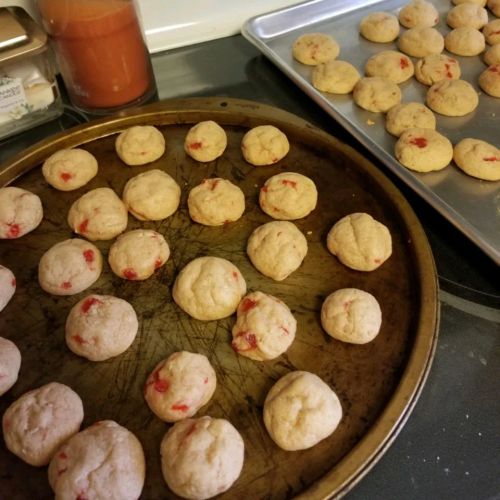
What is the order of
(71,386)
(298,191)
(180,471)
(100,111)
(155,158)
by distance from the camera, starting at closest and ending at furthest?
(180,471) → (71,386) → (298,191) → (155,158) → (100,111)

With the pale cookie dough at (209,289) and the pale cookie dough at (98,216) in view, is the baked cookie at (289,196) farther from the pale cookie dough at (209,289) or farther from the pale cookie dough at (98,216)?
the pale cookie dough at (98,216)

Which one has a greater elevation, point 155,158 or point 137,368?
point 155,158

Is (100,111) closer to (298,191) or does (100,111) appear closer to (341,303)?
(298,191)

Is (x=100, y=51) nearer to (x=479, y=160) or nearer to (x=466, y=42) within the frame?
(x=479, y=160)

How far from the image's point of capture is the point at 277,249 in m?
1.24

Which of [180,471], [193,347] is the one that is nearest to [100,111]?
[193,347]

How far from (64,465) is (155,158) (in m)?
0.91

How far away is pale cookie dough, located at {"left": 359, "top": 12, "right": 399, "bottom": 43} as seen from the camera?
1.91 metres

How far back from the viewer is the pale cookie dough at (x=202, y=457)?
0.91m

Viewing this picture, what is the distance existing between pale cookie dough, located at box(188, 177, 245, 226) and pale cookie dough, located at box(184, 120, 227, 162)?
14cm

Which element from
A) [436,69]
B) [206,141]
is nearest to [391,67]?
[436,69]

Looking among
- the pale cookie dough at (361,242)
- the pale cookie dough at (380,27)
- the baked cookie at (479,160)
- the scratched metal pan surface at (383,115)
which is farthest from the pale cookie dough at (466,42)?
the pale cookie dough at (361,242)

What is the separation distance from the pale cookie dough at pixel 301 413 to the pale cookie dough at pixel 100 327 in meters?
0.37

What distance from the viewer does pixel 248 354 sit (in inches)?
44.4
